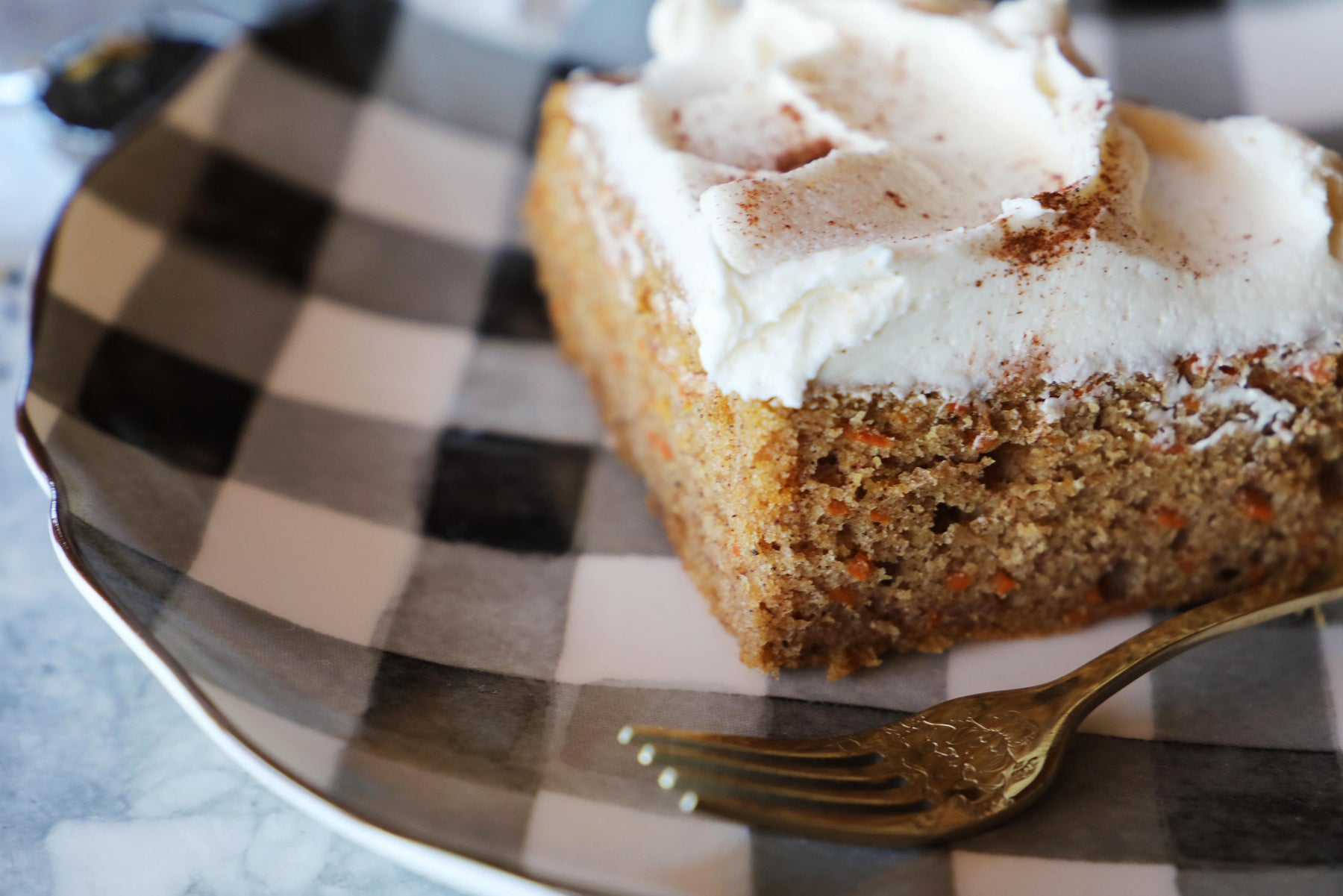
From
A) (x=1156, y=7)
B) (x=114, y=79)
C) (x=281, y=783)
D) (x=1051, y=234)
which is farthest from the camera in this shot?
(x=1156, y=7)

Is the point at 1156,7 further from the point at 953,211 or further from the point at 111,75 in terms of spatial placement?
the point at 111,75

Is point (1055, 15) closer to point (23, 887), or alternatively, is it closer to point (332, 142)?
point (332, 142)

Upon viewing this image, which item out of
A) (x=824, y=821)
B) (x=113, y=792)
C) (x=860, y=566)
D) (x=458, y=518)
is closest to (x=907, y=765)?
(x=824, y=821)

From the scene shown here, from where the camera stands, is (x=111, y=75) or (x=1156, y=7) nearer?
Result: (x=111, y=75)

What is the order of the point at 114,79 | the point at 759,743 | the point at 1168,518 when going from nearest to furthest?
the point at 759,743 < the point at 1168,518 < the point at 114,79

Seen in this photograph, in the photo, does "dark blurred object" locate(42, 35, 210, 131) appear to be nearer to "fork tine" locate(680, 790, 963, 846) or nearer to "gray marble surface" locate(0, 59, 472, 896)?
"gray marble surface" locate(0, 59, 472, 896)

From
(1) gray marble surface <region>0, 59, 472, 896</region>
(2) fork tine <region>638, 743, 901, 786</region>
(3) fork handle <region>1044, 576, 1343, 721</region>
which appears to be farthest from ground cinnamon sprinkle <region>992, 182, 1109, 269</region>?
(1) gray marble surface <region>0, 59, 472, 896</region>
